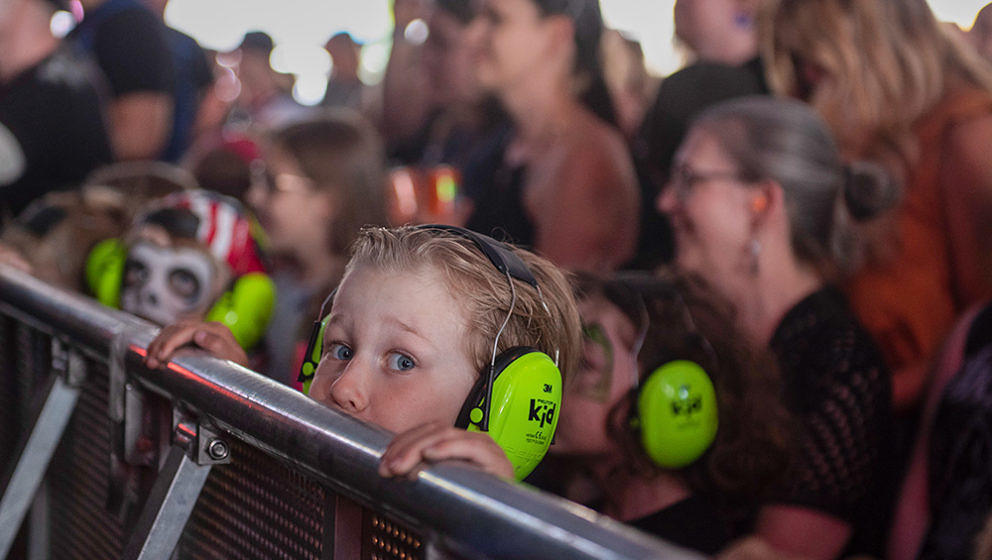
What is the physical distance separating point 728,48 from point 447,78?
7.08 feet

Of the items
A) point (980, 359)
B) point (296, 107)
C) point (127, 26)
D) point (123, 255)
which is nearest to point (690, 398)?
point (980, 359)

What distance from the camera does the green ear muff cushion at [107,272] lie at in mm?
2648

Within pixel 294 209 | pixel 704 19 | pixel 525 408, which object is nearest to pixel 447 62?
pixel 294 209

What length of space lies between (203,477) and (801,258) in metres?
1.82

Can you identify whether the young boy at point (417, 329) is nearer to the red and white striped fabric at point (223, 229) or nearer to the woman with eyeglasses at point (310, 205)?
the red and white striped fabric at point (223, 229)

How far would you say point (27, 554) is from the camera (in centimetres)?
192

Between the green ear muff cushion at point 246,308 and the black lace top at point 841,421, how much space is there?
1347 millimetres

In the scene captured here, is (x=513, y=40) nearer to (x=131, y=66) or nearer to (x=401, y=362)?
(x=131, y=66)

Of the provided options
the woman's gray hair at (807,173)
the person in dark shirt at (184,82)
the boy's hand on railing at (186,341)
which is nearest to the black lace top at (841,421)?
the woman's gray hair at (807,173)

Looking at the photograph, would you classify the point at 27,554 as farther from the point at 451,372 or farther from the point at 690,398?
the point at 690,398

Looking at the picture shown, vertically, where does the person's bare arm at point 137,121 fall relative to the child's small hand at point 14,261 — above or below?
below

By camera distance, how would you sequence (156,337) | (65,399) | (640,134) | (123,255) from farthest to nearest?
1. (640,134)
2. (123,255)
3. (65,399)
4. (156,337)

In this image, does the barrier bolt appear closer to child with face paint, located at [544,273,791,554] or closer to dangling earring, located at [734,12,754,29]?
child with face paint, located at [544,273,791,554]

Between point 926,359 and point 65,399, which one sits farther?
point 926,359
